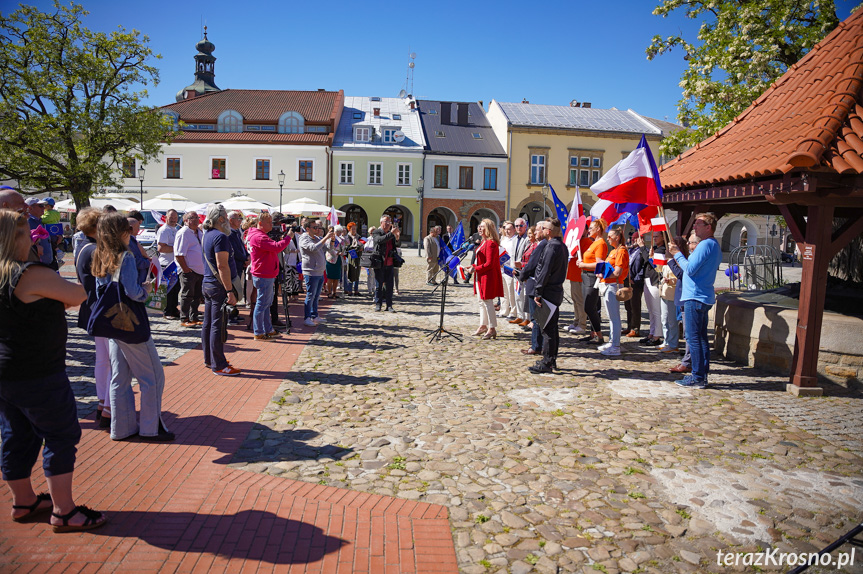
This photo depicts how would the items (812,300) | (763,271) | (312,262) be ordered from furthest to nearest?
1. (763,271)
2. (312,262)
3. (812,300)

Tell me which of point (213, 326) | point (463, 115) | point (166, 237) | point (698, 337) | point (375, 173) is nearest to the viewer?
point (213, 326)

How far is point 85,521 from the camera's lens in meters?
3.36

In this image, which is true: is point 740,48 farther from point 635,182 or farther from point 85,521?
point 85,521

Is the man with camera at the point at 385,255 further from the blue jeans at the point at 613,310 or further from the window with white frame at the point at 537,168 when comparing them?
the window with white frame at the point at 537,168

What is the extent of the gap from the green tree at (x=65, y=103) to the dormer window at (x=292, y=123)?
17884 millimetres

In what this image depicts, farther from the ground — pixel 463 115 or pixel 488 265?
pixel 463 115

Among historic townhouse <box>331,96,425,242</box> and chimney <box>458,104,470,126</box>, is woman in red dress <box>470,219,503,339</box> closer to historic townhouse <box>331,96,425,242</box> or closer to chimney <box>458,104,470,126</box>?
historic townhouse <box>331,96,425,242</box>

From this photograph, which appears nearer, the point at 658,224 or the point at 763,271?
the point at 658,224

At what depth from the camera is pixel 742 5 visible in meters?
15.2

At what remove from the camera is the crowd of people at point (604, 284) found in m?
7.08

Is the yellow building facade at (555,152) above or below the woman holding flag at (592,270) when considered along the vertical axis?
above

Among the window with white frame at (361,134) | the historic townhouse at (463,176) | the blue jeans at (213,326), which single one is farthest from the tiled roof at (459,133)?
the blue jeans at (213,326)

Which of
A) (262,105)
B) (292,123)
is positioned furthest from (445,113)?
(262,105)

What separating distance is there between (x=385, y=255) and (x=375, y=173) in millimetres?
28442
